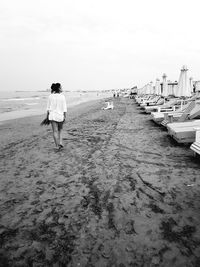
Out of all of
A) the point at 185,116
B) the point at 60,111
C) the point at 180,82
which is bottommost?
the point at 185,116

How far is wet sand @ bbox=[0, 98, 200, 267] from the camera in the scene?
5.91 ft

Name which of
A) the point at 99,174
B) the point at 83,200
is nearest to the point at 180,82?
the point at 99,174

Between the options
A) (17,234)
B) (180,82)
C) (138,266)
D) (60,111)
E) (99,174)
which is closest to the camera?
(138,266)

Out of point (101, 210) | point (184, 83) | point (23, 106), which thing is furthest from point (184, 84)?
point (23, 106)

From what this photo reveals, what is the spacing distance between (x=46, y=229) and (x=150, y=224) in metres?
1.17

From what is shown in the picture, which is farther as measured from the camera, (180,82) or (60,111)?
(180,82)

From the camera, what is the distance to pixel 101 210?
98.0 inches

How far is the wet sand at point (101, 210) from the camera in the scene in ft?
5.91

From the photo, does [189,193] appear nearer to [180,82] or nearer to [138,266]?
[138,266]

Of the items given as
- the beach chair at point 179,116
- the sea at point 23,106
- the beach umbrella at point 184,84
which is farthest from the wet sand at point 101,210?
the sea at point 23,106

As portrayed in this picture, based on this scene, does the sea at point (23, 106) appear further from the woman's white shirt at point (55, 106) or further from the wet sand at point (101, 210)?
the wet sand at point (101, 210)

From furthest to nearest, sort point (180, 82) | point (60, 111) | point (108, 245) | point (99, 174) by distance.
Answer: point (180, 82)
point (60, 111)
point (99, 174)
point (108, 245)

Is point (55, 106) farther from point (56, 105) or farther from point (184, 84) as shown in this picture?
point (184, 84)

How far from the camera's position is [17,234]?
2111 mm
